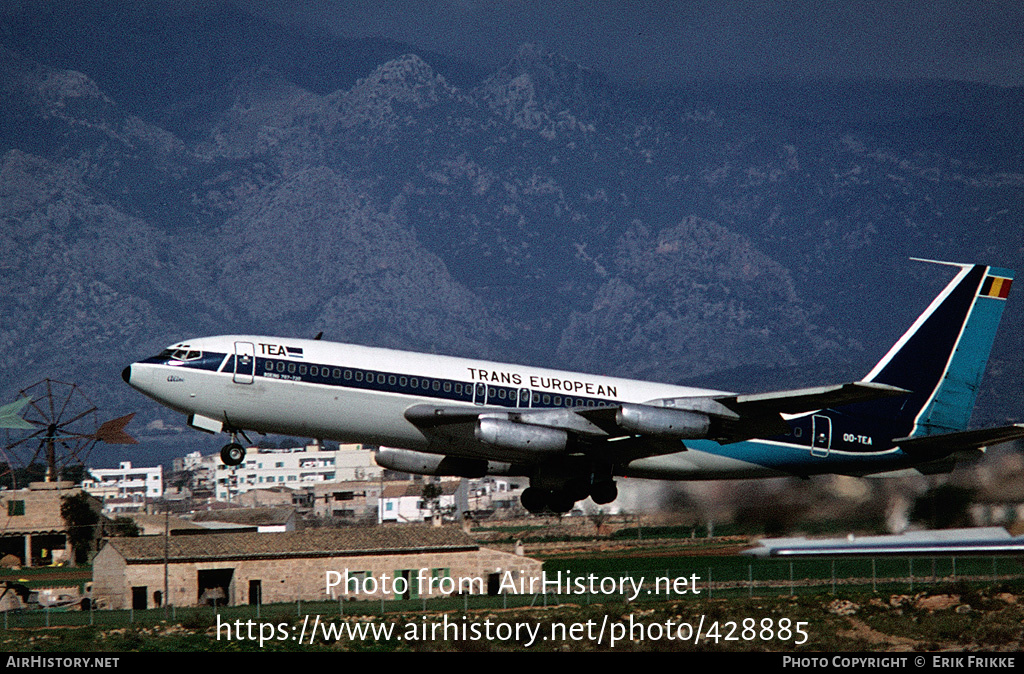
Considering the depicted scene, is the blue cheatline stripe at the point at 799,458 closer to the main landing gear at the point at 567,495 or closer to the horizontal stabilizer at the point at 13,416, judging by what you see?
the main landing gear at the point at 567,495

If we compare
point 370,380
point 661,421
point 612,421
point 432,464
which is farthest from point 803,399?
point 432,464

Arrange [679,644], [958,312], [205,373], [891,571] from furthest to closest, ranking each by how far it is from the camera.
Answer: [891,571]
[958,312]
[679,644]
[205,373]

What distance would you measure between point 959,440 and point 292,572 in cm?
3946

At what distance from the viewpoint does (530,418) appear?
46844 millimetres

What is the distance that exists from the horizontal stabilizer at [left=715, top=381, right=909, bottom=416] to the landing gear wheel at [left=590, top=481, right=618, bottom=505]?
21.4 feet

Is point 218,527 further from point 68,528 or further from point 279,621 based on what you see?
point 279,621

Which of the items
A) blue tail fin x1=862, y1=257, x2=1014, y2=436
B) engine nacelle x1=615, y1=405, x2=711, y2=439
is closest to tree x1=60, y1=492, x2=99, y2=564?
engine nacelle x1=615, y1=405, x2=711, y2=439

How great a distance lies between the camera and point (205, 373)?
45812 millimetres

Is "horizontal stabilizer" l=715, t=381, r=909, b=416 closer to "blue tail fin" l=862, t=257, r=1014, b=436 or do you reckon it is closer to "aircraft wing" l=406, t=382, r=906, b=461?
"aircraft wing" l=406, t=382, r=906, b=461

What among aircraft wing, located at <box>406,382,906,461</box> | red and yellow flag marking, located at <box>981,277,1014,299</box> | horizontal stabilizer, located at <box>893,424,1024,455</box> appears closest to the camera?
horizontal stabilizer, located at <box>893,424,1024,455</box>

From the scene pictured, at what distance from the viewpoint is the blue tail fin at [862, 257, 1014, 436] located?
55.0 metres

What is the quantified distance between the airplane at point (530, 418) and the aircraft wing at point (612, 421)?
6 cm
